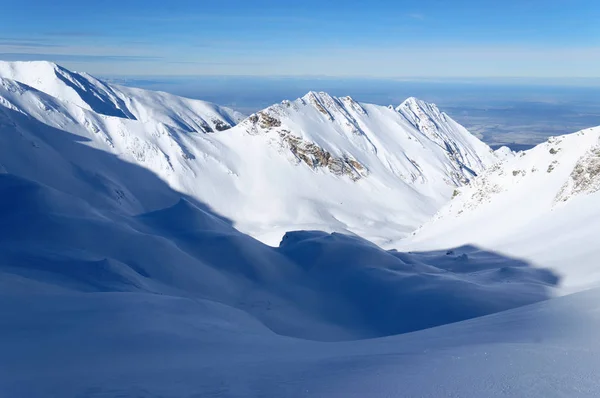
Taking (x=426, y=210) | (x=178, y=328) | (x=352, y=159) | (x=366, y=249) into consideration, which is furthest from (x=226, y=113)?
(x=178, y=328)

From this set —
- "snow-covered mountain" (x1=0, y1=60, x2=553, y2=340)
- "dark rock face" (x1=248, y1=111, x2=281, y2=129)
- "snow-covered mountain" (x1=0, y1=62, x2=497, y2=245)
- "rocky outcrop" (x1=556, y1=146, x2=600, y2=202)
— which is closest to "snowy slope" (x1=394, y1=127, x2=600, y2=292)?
"rocky outcrop" (x1=556, y1=146, x2=600, y2=202)

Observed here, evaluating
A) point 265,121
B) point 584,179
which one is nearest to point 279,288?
point 584,179

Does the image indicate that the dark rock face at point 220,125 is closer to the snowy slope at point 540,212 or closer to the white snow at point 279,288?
the white snow at point 279,288

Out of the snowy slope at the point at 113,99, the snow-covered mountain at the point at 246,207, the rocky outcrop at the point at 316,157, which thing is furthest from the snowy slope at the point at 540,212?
the snowy slope at the point at 113,99

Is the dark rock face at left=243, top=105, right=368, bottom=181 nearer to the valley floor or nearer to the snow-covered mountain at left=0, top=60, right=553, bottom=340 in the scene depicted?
the snow-covered mountain at left=0, top=60, right=553, bottom=340

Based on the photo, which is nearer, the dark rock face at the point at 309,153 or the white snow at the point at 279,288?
the white snow at the point at 279,288

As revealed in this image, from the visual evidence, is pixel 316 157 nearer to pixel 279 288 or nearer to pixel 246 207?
pixel 246 207

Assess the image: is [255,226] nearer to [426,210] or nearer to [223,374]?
[426,210]
